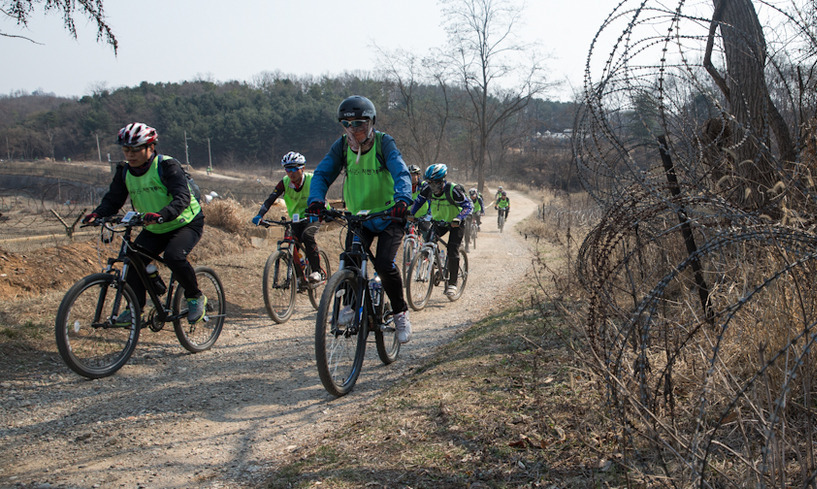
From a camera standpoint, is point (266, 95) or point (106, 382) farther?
point (266, 95)

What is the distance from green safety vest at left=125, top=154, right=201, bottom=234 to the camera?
526cm

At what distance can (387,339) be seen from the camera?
18.5 ft

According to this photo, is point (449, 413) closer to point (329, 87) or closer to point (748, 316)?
point (748, 316)

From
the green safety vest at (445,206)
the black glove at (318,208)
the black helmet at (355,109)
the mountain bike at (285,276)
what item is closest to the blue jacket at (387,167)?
the black glove at (318,208)

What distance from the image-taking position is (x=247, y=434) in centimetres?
380

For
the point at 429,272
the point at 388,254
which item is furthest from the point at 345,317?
the point at 429,272

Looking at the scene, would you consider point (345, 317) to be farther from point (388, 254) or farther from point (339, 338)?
point (388, 254)

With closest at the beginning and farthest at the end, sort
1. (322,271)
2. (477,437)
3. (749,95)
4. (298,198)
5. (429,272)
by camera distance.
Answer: (477,437) → (749,95) → (298,198) → (322,271) → (429,272)

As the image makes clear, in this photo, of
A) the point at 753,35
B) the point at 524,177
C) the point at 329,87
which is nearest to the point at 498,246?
the point at 753,35

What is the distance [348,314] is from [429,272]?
414 cm

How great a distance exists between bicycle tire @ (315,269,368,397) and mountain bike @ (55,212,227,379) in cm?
Result: 194

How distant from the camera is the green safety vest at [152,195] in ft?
17.3

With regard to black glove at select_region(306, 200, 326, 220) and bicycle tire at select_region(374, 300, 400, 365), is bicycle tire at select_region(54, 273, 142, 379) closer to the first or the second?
black glove at select_region(306, 200, 326, 220)

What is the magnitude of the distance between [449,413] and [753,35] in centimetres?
424
